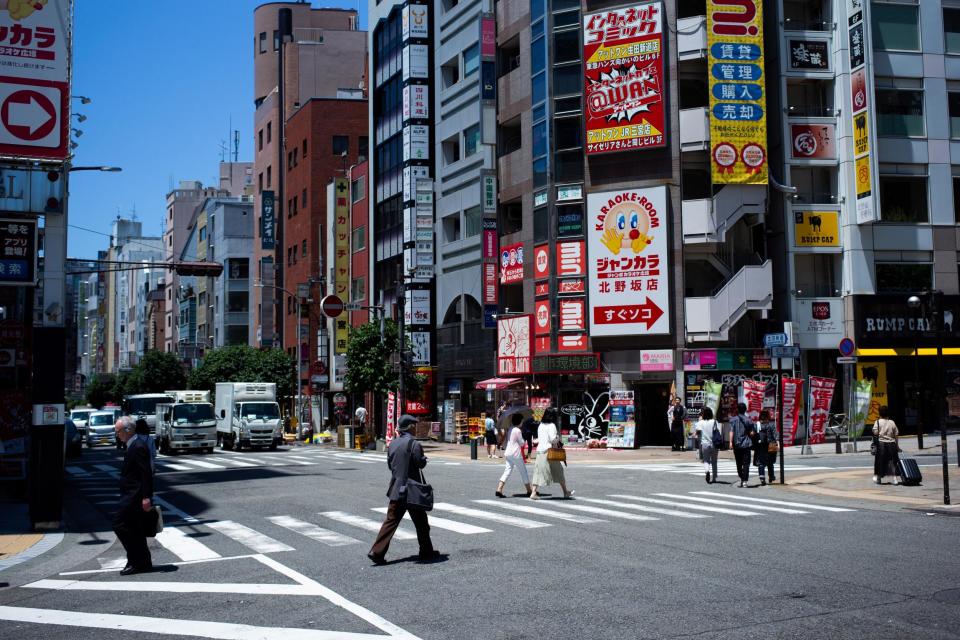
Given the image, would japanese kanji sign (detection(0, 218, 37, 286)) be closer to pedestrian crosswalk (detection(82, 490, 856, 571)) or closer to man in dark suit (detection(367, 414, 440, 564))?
pedestrian crosswalk (detection(82, 490, 856, 571))

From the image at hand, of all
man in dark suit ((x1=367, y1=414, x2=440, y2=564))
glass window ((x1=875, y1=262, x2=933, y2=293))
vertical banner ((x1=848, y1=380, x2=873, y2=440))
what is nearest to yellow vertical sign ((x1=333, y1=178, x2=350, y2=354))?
glass window ((x1=875, y1=262, x2=933, y2=293))

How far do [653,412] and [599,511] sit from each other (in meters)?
24.4

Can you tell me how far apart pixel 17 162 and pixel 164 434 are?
27635 millimetres

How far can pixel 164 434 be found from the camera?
43.2 m

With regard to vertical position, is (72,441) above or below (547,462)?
below

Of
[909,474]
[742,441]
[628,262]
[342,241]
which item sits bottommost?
[909,474]

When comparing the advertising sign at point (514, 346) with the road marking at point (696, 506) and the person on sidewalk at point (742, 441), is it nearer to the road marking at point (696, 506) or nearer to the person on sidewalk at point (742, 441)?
the person on sidewalk at point (742, 441)

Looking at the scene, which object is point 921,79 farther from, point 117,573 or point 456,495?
point 117,573

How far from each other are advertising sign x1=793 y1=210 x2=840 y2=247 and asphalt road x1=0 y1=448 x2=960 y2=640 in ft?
74.2

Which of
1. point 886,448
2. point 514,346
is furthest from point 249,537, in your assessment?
point 514,346

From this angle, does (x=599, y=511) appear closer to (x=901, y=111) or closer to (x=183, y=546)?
(x=183, y=546)

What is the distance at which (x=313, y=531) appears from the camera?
15.7 meters

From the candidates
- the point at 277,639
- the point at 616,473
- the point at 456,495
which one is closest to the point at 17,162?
the point at 456,495

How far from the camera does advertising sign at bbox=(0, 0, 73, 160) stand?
56.1ft
